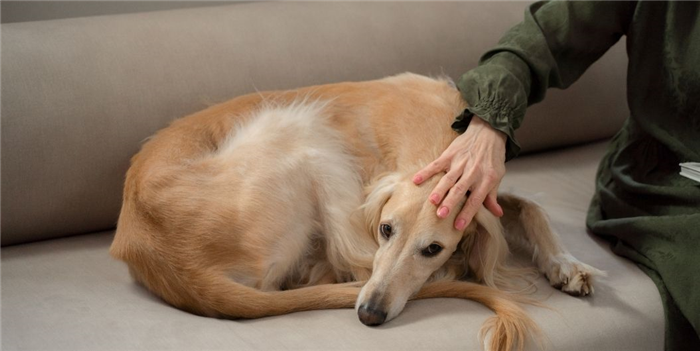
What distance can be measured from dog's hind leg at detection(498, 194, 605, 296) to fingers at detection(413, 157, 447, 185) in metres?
0.41

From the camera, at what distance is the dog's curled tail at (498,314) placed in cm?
187

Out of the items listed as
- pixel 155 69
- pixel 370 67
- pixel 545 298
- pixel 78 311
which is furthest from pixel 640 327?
pixel 155 69

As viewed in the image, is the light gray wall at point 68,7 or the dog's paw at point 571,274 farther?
the light gray wall at point 68,7

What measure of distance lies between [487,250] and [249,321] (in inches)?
26.4

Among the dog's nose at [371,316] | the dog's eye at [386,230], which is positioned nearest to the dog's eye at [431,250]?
the dog's eye at [386,230]

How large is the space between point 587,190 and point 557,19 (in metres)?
0.75

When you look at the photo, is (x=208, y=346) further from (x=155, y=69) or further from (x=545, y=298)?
(x=155, y=69)

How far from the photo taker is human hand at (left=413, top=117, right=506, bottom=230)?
6.59 ft

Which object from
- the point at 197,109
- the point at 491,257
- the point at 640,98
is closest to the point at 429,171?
the point at 491,257

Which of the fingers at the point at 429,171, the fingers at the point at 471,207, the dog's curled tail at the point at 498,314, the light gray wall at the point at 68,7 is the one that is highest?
the light gray wall at the point at 68,7

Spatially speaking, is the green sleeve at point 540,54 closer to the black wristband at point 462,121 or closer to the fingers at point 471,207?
the black wristband at point 462,121

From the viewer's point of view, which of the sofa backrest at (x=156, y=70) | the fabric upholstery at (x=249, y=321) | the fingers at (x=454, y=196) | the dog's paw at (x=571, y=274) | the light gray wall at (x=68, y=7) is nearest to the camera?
the fabric upholstery at (x=249, y=321)

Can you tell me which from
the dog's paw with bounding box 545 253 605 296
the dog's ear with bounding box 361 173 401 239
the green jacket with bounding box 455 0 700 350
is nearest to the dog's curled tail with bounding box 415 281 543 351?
the dog's paw with bounding box 545 253 605 296

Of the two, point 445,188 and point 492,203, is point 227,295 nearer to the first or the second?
point 445,188
